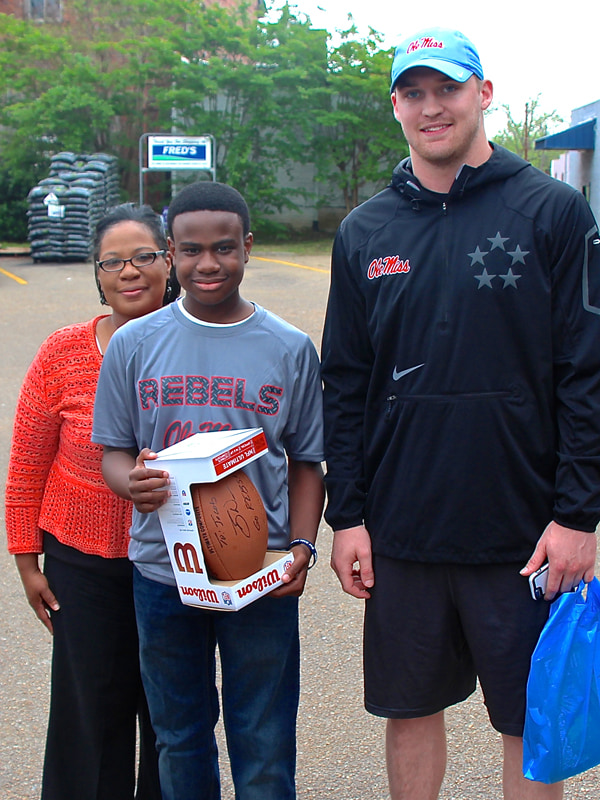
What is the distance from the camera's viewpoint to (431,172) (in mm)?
2418

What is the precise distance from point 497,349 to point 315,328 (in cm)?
1060

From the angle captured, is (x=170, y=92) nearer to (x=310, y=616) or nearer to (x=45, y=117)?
(x=45, y=117)

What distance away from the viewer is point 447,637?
2475 millimetres

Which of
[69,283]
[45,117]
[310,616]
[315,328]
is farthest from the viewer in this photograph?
[45,117]

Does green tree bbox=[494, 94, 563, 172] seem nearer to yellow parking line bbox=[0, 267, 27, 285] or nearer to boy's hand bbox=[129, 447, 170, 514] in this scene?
yellow parking line bbox=[0, 267, 27, 285]

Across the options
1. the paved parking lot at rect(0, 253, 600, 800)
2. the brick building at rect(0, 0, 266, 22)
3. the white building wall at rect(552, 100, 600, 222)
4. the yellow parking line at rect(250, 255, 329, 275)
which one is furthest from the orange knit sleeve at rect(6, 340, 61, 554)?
the brick building at rect(0, 0, 266, 22)

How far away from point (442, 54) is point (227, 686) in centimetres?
174

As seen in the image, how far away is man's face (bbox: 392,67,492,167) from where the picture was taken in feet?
7.78

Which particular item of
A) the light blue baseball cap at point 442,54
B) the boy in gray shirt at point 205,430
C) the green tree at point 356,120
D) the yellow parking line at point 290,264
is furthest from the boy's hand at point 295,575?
the green tree at point 356,120

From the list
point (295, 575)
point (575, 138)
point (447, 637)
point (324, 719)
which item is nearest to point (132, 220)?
point (295, 575)

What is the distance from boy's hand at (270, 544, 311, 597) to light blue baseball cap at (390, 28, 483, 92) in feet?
4.19

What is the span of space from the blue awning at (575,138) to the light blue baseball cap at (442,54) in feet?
71.7

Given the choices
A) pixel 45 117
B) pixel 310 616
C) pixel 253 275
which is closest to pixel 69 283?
pixel 253 275

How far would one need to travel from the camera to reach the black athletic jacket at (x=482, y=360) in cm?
228
